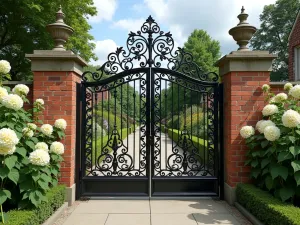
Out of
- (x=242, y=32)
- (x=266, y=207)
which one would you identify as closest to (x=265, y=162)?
(x=266, y=207)

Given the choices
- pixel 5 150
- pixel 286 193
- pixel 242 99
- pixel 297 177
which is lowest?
pixel 286 193

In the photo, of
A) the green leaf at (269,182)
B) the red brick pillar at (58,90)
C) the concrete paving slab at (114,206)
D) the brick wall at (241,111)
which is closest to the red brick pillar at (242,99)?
the brick wall at (241,111)

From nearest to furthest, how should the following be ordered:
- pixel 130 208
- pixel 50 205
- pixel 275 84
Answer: pixel 50 205, pixel 130 208, pixel 275 84

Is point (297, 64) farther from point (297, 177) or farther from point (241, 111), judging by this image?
point (297, 177)

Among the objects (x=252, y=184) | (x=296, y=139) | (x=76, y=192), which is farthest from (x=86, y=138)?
(x=296, y=139)

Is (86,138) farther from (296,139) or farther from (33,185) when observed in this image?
(296,139)

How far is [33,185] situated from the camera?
3.53 m

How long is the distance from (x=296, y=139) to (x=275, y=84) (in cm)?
146

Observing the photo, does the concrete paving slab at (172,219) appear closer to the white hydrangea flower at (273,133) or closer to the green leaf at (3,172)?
the white hydrangea flower at (273,133)

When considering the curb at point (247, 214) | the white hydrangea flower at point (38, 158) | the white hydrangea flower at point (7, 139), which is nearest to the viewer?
the white hydrangea flower at point (7, 139)

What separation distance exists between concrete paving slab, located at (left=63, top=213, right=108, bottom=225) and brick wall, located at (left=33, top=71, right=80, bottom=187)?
0.74 metres

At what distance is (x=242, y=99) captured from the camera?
471 centimetres

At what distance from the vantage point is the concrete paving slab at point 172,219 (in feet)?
12.5

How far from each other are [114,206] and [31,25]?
41.1 feet
